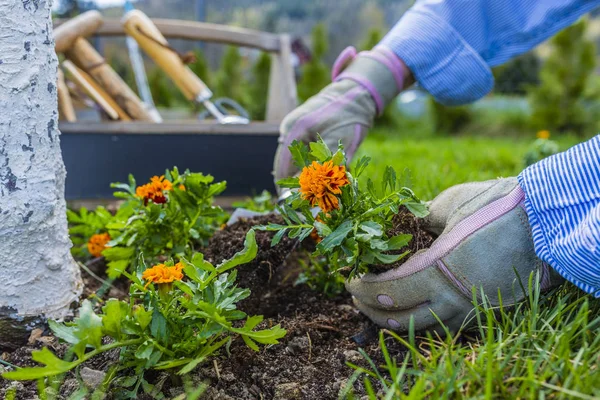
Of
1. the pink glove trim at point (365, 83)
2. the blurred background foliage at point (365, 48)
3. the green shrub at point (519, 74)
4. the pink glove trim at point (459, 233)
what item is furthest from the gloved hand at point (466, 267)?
the green shrub at point (519, 74)

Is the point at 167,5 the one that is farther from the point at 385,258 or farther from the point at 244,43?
the point at 385,258

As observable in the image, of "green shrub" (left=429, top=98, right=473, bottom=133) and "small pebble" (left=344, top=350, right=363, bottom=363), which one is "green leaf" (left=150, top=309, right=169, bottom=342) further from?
"green shrub" (left=429, top=98, right=473, bottom=133)

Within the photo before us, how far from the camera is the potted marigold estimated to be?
0.99 m

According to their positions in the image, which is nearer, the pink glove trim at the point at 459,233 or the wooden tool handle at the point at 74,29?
the pink glove trim at the point at 459,233

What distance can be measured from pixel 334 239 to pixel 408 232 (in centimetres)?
26

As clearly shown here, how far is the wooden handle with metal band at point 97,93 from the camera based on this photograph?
2313 mm

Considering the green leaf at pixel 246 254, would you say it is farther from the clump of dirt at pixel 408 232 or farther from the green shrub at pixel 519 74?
the green shrub at pixel 519 74

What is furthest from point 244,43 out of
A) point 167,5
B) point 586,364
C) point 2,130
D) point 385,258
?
point 167,5

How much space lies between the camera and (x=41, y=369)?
0.79 metres

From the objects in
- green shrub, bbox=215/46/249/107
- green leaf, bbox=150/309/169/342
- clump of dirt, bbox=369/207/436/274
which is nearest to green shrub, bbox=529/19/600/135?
green shrub, bbox=215/46/249/107

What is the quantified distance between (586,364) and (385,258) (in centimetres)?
36

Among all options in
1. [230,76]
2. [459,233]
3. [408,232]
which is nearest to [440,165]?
[408,232]

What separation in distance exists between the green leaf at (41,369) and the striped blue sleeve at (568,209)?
0.80 m

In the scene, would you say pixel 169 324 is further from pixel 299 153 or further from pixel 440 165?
pixel 440 165
